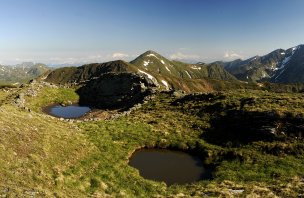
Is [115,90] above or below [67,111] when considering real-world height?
above

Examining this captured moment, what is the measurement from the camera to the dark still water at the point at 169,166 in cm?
3064

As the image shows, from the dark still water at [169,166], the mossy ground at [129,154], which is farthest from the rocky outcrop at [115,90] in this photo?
the dark still water at [169,166]

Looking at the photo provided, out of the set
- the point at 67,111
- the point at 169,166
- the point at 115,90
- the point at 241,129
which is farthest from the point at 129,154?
the point at 115,90

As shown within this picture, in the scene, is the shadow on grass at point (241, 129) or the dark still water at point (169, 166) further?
the shadow on grass at point (241, 129)

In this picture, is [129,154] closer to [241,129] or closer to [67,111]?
[241,129]

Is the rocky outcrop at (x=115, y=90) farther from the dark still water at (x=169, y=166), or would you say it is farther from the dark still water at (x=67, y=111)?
the dark still water at (x=169, y=166)

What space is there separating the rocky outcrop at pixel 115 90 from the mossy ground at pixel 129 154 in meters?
22.1

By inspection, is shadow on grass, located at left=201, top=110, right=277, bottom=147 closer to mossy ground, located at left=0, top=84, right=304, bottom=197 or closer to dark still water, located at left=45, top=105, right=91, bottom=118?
mossy ground, located at left=0, top=84, right=304, bottom=197

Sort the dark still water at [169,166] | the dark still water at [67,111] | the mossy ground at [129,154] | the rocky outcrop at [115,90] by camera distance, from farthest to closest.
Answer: the rocky outcrop at [115,90], the dark still water at [67,111], the dark still water at [169,166], the mossy ground at [129,154]

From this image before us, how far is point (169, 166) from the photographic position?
33562 mm

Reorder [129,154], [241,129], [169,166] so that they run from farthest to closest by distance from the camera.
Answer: [241,129]
[129,154]
[169,166]

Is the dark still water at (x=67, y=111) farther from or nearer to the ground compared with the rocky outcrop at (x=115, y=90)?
nearer to the ground

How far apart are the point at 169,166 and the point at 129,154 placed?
5.33m

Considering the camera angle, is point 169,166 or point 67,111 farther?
point 67,111
